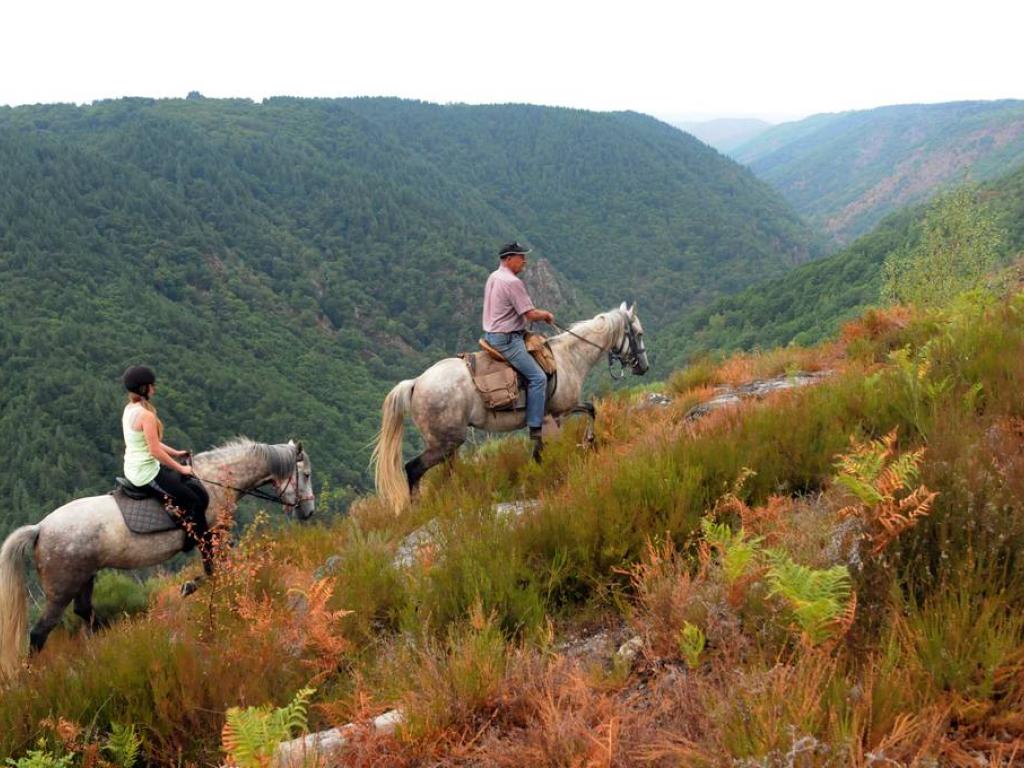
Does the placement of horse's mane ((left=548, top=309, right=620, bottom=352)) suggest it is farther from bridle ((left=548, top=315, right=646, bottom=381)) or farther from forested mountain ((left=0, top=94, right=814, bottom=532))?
forested mountain ((left=0, top=94, right=814, bottom=532))

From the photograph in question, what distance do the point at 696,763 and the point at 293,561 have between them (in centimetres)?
507

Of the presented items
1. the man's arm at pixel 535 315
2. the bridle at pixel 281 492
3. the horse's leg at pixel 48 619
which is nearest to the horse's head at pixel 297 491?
the bridle at pixel 281 492

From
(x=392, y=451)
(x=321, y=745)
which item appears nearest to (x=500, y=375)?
(x=392, y=451)

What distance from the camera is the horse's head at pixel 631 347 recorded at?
8.84 meters

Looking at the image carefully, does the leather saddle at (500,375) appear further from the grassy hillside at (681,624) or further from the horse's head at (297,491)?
the grassy hillside at (681,624)

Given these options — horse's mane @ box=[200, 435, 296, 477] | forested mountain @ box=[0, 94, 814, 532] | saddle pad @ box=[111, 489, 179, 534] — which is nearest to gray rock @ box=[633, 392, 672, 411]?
horse's mane @ box=[200, 435, 296, 477]

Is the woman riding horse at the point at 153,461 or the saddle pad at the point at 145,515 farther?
the saddle pad at the point at 145,515

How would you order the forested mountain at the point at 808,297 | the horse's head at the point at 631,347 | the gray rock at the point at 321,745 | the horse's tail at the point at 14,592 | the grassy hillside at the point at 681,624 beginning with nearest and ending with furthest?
the grassy hillside at the point at 681,624 → the gray rock at the point at 321,745 → the horse's tail at the point at 14,592 → the horse's head at the point at 631,347 → the forested mountain at the point at 808,297

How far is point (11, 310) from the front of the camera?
3570 inches

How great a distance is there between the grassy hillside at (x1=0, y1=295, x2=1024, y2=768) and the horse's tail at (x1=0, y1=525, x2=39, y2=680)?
309 centimetres

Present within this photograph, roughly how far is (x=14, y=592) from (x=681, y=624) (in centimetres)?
644

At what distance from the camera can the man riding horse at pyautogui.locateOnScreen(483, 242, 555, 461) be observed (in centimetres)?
708

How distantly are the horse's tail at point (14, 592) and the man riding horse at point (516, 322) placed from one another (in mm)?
5023

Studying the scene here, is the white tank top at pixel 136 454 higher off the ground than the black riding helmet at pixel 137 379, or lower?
lower
